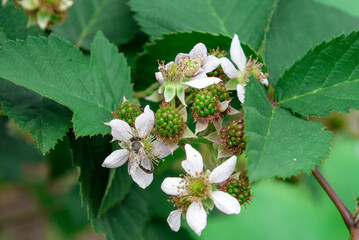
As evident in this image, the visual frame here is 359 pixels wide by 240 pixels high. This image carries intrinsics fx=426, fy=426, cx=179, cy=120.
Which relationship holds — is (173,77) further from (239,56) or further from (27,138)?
(27,138)

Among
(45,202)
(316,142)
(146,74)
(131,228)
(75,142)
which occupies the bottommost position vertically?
(45,202)

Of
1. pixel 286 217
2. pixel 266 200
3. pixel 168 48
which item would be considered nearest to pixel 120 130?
pixel 168 48

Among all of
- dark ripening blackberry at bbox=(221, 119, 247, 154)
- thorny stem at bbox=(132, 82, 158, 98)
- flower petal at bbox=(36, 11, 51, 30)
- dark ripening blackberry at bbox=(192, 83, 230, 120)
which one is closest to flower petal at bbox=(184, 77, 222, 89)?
dark ripening blackberry at bbox=(192, 83, 230, 120)

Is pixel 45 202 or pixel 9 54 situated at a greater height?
pixel 9 54

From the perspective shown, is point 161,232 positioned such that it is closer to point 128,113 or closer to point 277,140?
point 128,113

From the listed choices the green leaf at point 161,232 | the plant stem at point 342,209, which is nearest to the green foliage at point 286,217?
the green leaf at point 161,232

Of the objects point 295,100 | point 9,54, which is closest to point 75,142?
point 9,54
